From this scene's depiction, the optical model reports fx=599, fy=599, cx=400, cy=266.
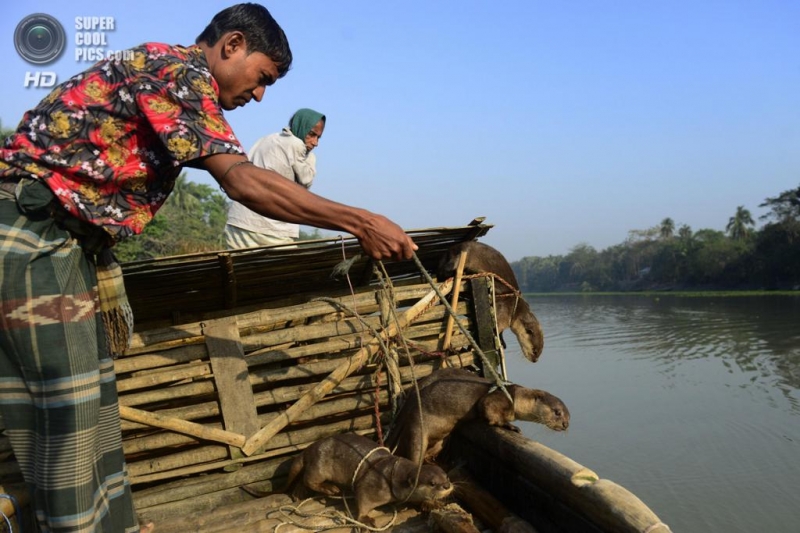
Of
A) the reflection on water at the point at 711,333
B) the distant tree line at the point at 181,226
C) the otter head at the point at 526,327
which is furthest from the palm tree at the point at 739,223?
the otter head at the point at 526,327

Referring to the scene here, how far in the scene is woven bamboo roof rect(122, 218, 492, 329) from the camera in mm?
3826

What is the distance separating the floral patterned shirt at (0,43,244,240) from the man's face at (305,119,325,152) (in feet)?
10.3

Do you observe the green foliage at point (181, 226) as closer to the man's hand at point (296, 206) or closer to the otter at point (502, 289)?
the otter at point (502, 289)

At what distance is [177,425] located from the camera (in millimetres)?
3605

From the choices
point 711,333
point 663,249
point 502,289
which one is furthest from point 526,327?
point 663,249

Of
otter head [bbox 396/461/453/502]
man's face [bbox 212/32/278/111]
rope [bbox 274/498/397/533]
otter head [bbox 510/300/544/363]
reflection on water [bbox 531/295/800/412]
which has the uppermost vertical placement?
man's face [bbox 212/32/278/111]

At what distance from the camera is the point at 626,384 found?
18203 mm

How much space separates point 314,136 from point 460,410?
8.93ft

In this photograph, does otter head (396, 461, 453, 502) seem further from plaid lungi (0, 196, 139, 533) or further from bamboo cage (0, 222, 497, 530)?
plaid lungi (0, 196, 139, 533)

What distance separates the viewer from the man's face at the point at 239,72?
7.07ft

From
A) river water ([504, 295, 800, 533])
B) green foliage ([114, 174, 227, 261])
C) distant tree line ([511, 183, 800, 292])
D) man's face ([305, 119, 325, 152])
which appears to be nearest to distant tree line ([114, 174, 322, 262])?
green foliage ([114, 174, 227, 261])

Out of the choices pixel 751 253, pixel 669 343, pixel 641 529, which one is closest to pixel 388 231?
pixel 641 529

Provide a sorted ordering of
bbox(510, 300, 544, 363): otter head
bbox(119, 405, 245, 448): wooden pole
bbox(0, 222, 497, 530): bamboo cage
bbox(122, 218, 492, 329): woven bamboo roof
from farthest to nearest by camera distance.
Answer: bbox(510, 300, 544, 363): otter head
bbox(122, 218, 492, 329): woven bamboo roof
bbox(0, 222, 497, 530): bamboo cage
bbox(119, 405, 245, 448): wooden pole

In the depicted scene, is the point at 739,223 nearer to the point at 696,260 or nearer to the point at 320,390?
the point at 696,260
